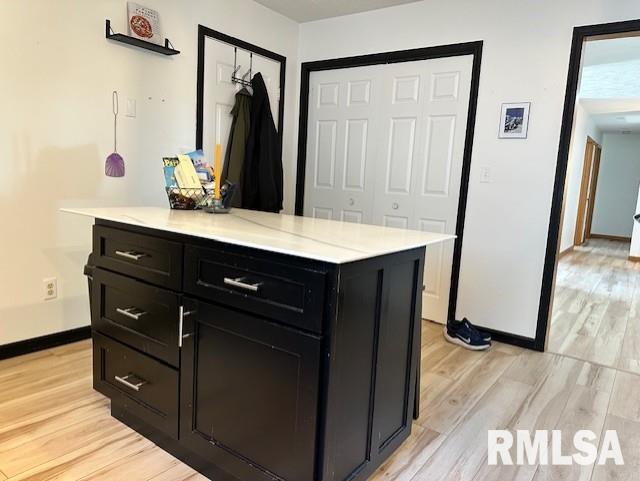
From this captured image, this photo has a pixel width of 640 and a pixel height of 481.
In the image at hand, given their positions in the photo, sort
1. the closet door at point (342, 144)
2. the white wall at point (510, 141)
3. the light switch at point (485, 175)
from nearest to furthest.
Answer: the white wall at point (510, 141) → the light switch at point (485, 175) → the closet door at point (342, 144)

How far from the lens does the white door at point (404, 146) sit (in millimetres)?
3223

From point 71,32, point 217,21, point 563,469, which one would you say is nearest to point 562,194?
point 563,469

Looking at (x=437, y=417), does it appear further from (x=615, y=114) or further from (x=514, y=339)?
(x=615, y=114)

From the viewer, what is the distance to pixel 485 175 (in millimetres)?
3070

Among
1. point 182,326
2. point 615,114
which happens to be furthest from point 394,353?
point 615,114

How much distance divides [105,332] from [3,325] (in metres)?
0.94

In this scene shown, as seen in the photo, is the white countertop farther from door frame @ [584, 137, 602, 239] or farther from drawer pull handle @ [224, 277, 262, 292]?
door frame @ [584, 137, 602, 239]

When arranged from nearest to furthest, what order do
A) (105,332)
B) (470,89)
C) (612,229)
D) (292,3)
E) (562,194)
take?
1. (105,332)
2. (562,194)
3. (470,89)
4. (292,3)
5. (612,229)

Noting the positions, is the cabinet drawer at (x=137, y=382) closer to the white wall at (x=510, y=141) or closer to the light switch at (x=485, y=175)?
the white wall at (x=510, y=141)

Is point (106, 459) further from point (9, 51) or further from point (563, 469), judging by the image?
point (9, 51)

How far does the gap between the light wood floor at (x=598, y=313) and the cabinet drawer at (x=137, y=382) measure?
96.8 inches

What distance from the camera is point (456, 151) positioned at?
3201 mm

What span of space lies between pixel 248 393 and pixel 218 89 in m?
2.53

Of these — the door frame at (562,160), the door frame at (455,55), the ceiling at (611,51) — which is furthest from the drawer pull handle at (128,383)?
the ceiling at (611,51)
